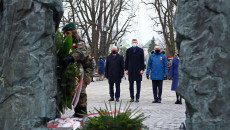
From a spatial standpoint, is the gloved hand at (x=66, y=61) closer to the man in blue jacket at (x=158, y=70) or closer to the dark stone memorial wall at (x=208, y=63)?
the dark stone memorial wall at (x=208, y=63)

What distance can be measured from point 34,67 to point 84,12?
90.8ft

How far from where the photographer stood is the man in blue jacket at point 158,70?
35.2 feet

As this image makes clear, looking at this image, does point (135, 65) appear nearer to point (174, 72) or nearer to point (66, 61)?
point (174, 72)

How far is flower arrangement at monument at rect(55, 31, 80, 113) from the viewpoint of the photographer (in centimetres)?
577

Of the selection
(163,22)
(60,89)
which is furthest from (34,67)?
(163,22)

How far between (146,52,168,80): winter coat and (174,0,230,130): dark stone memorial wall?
22.7 ft

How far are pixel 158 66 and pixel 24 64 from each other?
684 cm

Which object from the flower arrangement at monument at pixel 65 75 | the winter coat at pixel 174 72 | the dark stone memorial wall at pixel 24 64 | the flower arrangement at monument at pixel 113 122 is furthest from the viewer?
the winter coat at pixel 174 72

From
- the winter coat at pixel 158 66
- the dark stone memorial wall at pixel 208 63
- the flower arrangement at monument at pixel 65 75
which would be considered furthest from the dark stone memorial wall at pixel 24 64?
the winter coat at pixel 158 66

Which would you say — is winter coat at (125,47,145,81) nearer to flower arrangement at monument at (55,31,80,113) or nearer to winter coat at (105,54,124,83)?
winter coat at (105,54,124,83)

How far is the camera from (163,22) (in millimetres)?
31188

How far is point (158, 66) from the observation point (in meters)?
10.9

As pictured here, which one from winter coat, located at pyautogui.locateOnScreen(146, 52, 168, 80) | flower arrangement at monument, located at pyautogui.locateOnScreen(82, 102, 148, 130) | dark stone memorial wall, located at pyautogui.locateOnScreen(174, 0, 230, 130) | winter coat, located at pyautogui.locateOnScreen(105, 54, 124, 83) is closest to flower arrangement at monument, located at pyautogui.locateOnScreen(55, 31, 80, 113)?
flower arrangement at monument, located at pyautogui.locateOnScreen(82, 102, 148, 130)

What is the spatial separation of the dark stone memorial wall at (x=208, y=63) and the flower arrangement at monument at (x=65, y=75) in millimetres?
2584
